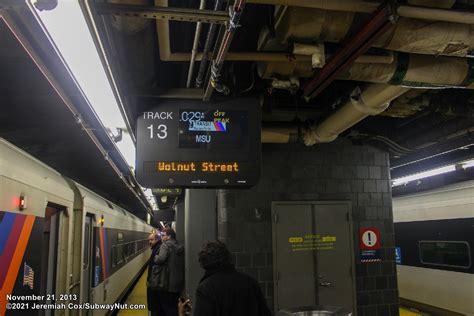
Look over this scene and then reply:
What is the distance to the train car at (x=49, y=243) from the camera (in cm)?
284

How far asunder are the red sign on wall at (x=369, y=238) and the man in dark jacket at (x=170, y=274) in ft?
8.17

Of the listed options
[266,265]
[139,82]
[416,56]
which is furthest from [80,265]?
[416,56]

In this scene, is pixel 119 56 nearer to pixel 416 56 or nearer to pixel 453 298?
pixel 416 56

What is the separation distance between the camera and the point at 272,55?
291cm

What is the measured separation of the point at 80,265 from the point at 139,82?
2767 mm

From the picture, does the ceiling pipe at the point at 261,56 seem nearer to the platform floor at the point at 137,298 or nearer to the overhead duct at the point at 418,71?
the overhead duct at the point at 418,71

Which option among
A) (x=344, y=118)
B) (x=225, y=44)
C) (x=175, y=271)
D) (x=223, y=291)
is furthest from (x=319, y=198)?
(x=225, y=44)

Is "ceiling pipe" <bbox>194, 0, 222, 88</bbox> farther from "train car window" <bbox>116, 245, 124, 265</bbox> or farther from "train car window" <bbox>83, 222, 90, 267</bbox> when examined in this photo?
"train car window" <bbox>116, 245, 124, 265</bbox>

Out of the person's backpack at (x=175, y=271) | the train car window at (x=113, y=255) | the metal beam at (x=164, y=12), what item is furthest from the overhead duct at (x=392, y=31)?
the train car window at (x=113, y=255)

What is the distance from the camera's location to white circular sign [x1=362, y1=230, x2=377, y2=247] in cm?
570

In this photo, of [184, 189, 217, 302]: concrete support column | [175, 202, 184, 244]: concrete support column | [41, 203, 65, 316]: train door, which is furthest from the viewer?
[175, 202, 184, 244]: concrete support column

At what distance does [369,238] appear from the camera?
18.8ft

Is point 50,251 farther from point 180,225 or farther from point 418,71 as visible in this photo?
point 180,225

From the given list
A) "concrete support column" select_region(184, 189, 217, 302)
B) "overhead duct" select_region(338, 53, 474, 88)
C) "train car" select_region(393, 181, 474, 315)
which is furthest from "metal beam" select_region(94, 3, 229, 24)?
"train car" select_region(393, 181, 474, 315)
